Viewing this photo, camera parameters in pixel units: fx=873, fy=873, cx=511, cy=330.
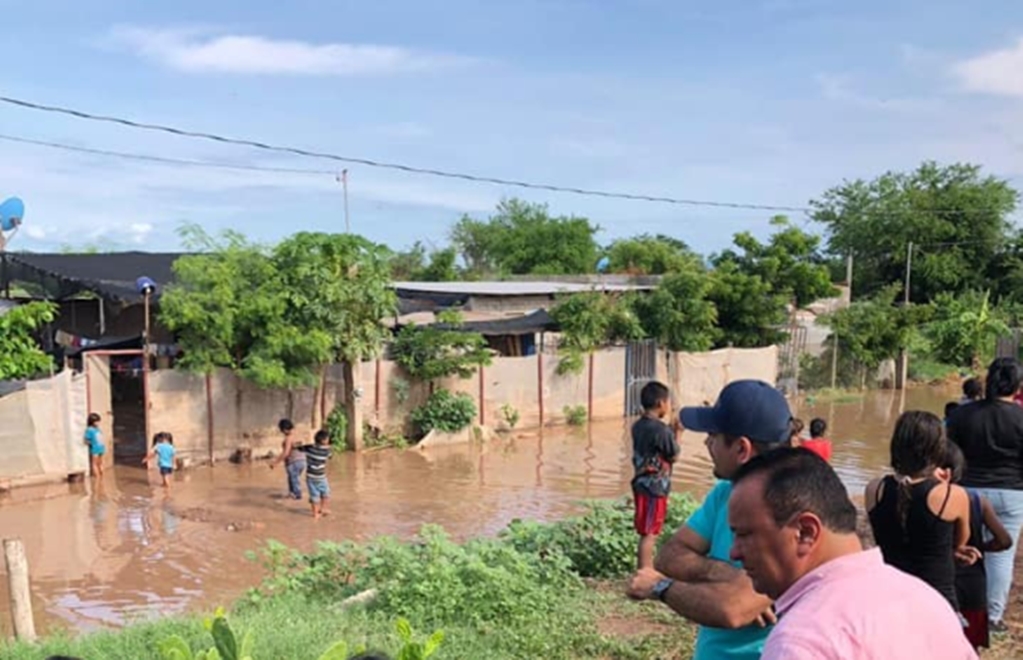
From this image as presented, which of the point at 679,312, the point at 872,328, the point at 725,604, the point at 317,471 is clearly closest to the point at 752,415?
the point at 725,604

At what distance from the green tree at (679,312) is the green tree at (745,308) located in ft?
4.87

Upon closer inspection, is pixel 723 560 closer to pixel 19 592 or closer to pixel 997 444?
pixel 997 444

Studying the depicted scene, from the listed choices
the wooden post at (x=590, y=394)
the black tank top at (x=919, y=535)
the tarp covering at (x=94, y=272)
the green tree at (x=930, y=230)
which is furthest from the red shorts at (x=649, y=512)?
the green tree at (x=930, y=230)

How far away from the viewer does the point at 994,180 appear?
3703 centimetres

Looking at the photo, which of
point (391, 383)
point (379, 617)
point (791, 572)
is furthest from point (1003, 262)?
point (791, 572)

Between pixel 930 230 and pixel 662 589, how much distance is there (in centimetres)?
3733

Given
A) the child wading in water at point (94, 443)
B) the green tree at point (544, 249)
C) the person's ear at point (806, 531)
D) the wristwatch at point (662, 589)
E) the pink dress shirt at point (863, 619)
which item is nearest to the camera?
the pink dress shirt at point (863, 619)

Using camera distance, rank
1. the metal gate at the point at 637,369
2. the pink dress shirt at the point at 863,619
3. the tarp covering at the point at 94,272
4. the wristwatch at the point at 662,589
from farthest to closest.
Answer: the metal gate at the point at 637,369
the tarp covering at the point at 94,272
the wristwatch at the point at 662,589
the pink dress shirt at the point at 863,619

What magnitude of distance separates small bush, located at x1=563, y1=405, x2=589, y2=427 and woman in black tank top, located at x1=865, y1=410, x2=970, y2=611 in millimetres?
15184

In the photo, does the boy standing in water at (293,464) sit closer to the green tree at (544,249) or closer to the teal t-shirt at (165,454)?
the teal t-shirt at (165,454)

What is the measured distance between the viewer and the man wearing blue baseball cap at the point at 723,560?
2.40 m

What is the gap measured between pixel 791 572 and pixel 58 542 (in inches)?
403

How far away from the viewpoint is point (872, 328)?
2497 centimetres

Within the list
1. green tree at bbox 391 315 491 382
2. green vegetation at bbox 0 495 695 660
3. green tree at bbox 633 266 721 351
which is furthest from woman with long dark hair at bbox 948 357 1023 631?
green tree at bbox 633 266 721 351
